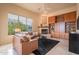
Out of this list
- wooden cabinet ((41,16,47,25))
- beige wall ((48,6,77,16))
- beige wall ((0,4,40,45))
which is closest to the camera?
beige wall ((48,6,77,16))

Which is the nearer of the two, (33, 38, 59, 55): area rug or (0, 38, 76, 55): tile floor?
(0, 38, 76, 55): tile floor

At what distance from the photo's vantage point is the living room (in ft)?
9.70

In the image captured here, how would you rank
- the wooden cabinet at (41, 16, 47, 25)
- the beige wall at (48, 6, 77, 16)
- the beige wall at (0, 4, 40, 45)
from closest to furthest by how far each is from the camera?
1. the beige wall at (48, 6, 77, 16)
2. the beige wall at (0, 4, 40, 45)
3. the wooden cabinet at (41, 16, 47, 25)

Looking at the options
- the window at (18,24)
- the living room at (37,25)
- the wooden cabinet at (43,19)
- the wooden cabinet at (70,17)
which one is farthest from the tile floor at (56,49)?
the wooden cabinet at (43,19)

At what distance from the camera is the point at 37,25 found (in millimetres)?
3186

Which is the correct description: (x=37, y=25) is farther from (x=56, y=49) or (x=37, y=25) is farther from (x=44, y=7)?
(x=56, y=49)

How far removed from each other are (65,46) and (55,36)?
1.55 ft

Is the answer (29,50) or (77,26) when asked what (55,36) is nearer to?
(77,26)

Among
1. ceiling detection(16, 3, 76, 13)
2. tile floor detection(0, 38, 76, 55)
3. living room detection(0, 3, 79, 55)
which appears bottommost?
tile floor detection(0, 38, 76, 55)

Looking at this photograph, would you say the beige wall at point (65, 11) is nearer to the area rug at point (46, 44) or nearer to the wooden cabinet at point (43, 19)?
the wooden cabinet at point (43, 19)

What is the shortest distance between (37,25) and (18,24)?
610 millimetres

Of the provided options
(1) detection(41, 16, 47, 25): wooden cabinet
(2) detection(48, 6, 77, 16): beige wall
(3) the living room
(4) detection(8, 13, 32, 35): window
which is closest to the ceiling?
(3) the living room

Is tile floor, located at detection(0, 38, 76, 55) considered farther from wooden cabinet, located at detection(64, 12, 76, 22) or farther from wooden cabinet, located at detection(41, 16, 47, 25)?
wooden cabinet, located at detection(41, 16, 47, 25)
